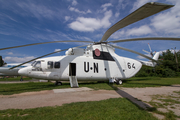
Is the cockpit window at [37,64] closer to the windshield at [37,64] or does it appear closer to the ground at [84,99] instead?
the windshield at [37,64]

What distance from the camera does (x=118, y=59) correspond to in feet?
49.3

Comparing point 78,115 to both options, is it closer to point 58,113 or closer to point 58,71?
point 58,113

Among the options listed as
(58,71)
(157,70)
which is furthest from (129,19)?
(157,70)

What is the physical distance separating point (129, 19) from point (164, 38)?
2608 mm

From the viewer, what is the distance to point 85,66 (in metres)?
12.7

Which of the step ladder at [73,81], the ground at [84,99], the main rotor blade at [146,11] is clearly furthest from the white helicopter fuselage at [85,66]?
the main rotor blade at [146,11]

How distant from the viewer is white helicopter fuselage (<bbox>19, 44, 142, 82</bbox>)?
11.3m

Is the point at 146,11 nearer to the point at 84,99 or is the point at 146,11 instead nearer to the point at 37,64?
the point at 84,99

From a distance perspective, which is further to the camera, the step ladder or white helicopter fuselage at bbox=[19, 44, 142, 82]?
white helicopter fuselage at bbox=[19, 44, 142, 82]

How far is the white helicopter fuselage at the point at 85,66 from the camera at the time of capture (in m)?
11.3

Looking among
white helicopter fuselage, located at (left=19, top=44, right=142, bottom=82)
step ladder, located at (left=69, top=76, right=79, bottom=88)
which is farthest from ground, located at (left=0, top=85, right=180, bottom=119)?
white helicopter fuselage, located at (left=19, top=44, right=142, bottom=82)

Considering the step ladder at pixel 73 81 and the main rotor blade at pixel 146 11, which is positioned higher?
the main rotor blade at pixel 146 11

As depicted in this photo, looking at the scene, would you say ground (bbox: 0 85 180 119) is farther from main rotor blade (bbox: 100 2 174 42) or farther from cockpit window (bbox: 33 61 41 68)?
cockpit window (bbox: 33 61 41 68)

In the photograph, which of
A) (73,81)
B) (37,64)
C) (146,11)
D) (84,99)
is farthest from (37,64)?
(146,11)
